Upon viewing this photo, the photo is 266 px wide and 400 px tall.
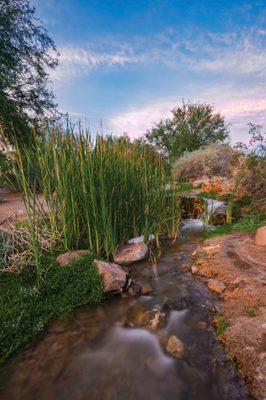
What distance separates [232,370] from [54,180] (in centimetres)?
260

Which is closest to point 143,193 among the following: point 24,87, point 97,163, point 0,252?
point 97,163

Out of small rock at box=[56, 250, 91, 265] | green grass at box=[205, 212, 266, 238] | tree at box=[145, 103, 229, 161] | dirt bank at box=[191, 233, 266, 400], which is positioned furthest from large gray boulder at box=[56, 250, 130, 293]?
tree at box=[145, 103, 229, 161]

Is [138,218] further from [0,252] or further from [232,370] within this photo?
[232,370]

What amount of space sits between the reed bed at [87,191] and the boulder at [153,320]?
3.63 ft

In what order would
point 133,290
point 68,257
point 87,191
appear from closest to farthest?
1. point 133,290
2. point 68,257
3. point 87,191

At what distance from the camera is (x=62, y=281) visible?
8.45 ft

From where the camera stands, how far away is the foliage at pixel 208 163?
13.4m

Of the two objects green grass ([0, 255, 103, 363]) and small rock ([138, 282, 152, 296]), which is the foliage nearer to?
small rock ([138, 282, 152, 296])

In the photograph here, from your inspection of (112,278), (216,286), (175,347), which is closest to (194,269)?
(216,286)

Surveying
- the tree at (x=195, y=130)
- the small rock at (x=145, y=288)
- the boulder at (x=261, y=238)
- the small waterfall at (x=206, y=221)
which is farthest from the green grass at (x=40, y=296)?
the tree at (x=195, y=130)

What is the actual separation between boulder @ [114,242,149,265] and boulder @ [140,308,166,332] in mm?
1112

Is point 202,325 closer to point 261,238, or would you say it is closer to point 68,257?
point 68,257

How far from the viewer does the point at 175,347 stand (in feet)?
6.21

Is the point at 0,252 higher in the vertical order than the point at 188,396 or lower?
higher
